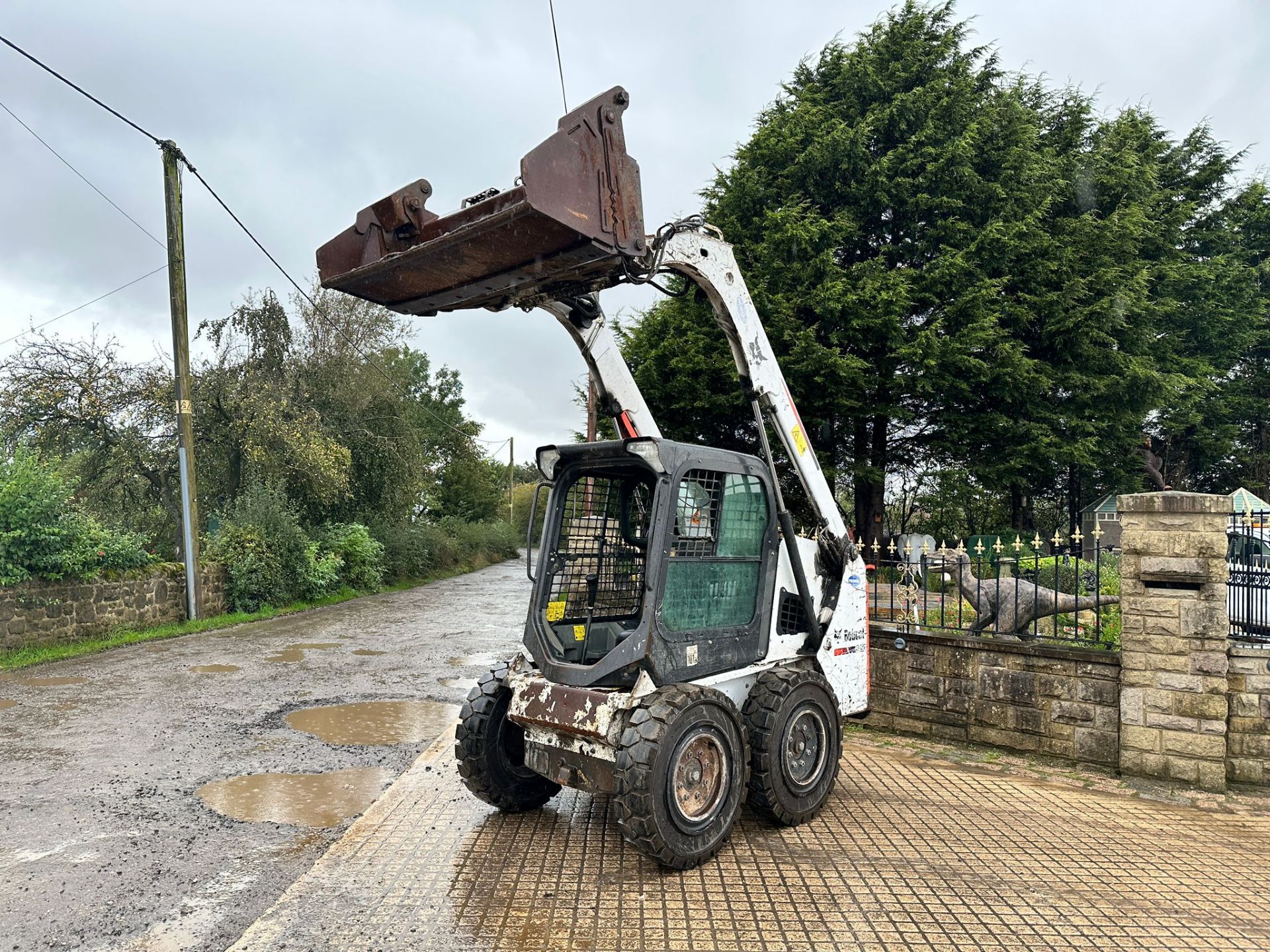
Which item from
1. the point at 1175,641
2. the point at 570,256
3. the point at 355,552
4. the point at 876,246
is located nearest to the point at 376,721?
the point at 570,256

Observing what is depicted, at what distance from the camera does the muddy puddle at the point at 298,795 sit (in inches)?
201

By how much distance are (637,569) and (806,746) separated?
157 centimetres

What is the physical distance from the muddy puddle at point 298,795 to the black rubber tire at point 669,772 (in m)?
2.38

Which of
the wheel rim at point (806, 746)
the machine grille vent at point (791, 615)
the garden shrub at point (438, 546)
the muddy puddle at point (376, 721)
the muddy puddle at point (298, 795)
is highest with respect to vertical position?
the machine grille vent at point (791, 615)

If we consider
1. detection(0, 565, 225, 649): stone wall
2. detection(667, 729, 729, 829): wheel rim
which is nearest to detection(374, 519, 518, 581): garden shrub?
detection(0, 565, 225, 649): stone wall

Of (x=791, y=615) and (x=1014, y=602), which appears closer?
(x=791, y=615)

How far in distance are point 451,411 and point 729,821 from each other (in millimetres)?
46588

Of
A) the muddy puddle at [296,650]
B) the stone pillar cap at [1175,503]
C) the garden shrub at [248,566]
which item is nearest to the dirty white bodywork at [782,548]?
the stone pillar cap at [1175,503]

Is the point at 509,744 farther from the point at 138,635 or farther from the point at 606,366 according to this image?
the point at 138,635

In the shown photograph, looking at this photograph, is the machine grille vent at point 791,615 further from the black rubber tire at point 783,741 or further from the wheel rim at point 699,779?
the wheel rim at point 699,779

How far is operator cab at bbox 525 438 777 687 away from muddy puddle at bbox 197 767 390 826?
6.19 feet

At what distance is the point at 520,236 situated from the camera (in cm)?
371

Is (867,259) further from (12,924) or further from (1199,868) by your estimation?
(12,924)

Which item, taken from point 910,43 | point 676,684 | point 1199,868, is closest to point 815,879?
point 676,684
